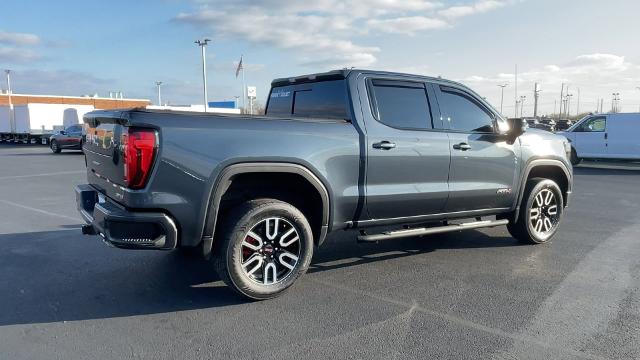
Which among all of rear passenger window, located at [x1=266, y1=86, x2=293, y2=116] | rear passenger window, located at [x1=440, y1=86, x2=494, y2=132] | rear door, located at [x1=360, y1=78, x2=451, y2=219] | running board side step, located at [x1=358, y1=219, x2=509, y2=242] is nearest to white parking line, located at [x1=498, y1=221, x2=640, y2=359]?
running board side step, located at [x1=358, y1=219, x2=509, y2=242]

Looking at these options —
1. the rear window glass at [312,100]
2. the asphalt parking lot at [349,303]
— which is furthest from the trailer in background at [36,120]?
the asphalt parking lot at [349,303]

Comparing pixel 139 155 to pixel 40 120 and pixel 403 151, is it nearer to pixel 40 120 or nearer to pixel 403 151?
pixel 403 151

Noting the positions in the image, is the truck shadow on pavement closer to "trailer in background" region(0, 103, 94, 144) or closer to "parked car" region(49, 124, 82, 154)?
"parked car" region(49, 124, 82, 154)

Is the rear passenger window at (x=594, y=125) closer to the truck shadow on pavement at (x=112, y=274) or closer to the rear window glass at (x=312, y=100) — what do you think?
the truck shadow on pavement at (x=112, y=274)

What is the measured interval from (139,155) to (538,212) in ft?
15.6

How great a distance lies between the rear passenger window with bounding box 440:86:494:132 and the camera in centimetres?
538

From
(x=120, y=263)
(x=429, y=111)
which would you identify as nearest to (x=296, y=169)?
(x=429, y=111)

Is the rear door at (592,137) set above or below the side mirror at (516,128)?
below

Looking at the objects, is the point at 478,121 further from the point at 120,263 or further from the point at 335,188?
the point at 120,263

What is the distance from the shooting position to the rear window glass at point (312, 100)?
16.0 ft

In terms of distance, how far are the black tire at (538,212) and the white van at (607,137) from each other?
41.5 ft

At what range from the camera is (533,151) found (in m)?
5.94

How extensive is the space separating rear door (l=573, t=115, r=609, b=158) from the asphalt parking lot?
12.3m

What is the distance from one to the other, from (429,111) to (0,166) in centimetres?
1824
